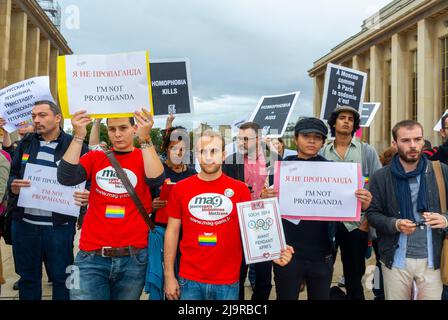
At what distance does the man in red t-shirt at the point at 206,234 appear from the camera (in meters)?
3.04

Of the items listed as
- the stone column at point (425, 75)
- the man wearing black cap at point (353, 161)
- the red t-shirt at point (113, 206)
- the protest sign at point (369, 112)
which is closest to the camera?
the red t-shirt at point (113, 206)

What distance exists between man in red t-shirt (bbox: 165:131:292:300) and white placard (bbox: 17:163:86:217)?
135 cm

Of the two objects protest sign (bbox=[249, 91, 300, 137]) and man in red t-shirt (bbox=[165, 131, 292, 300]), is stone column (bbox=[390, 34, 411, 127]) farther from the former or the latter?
man in red t-shirt (bbox=[165, 131, 292, 300])

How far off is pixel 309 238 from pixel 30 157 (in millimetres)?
2659

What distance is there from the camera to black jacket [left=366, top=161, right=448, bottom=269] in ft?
Result: 11.0

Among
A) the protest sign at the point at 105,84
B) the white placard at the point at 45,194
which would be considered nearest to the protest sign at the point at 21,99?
the white placard at the point at 45,194

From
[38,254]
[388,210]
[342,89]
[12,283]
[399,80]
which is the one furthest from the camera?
[399,80]

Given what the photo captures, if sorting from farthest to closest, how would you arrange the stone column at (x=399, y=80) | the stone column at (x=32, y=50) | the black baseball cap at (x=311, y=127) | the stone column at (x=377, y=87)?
the stone column at (x=377, y=87) < the stone column at (x=399, y=80) < the stone column at (x=32, y=50) < the black baseball cap at (x=311, y=127)

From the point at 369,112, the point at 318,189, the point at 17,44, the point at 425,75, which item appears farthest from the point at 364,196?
the point at 17,44

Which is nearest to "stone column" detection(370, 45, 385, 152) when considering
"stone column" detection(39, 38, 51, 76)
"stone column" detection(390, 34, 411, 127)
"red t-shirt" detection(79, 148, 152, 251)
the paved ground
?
"stone column" detection(390, 34, 411, 127)

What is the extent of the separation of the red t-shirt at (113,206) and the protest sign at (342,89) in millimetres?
2837

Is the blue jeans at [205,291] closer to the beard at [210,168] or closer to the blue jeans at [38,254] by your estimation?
the beard at [210,168]

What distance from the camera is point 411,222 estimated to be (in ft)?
10.7

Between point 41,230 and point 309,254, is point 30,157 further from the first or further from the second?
point 309,254
